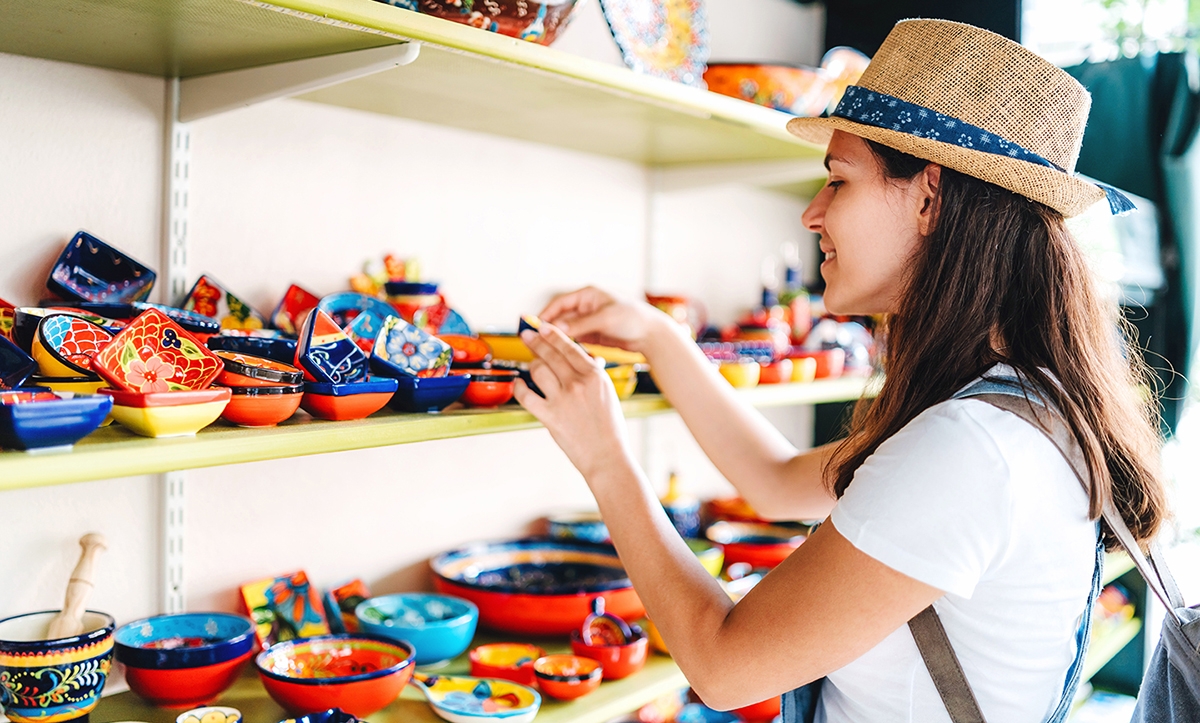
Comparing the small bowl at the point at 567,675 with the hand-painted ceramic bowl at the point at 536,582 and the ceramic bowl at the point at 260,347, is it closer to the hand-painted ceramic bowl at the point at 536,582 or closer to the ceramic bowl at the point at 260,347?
the hand-painted ceramic bowl at the point at 536,582

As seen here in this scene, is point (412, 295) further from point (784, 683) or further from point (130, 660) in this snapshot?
point (784, 683)

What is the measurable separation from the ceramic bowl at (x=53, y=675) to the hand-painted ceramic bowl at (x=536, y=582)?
579mm

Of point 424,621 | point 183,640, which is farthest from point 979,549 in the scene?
point 183,640

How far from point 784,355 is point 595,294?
18.3 inches

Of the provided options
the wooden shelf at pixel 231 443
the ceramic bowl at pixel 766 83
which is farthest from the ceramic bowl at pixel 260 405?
the ceramic bowl at pixel 766 83

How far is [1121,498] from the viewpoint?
1.07 meters

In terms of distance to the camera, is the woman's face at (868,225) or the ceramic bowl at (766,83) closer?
the woman's face at (868,225)

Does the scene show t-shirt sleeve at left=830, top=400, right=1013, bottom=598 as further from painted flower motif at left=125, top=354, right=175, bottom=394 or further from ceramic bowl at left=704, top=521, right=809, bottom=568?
ceramic bowl at left=704, top=521, right=809, bottom=568

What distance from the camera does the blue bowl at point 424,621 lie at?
4.42ft

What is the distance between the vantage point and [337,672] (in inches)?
49.2

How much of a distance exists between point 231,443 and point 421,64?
1.71ft

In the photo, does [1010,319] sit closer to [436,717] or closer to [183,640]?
[436,717]

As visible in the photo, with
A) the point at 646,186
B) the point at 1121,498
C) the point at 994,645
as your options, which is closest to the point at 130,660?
the point at 994,645

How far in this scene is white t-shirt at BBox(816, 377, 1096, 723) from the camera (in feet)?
2.93
